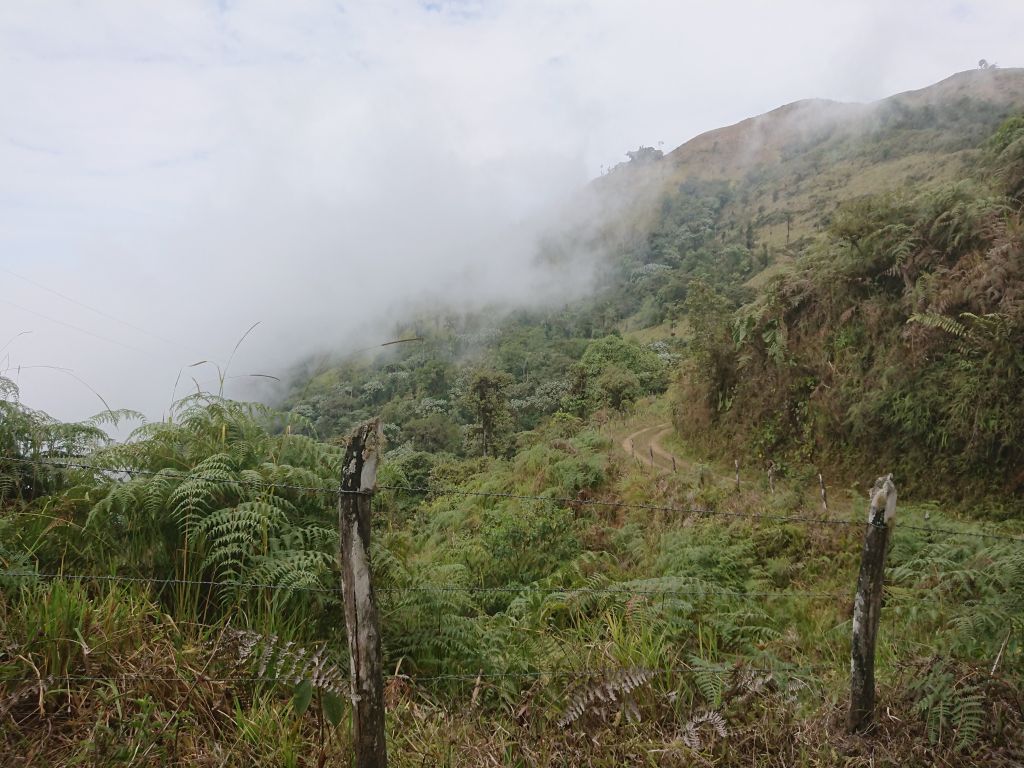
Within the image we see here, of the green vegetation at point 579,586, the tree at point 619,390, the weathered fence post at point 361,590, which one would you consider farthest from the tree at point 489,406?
the weathered fence post at point 361,590

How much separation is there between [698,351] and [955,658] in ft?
44.8

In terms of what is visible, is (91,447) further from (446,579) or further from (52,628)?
(446,579)

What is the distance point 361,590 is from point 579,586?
16.7ft

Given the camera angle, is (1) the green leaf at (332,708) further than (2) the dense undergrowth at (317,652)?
No

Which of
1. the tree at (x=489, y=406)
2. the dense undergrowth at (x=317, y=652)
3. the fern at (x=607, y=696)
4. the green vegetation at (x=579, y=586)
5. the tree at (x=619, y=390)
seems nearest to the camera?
the dense undergrowth at (x=317, y=652)

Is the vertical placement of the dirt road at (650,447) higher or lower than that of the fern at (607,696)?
lower

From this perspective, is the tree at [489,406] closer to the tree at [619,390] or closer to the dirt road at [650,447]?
the tree at [619,390]

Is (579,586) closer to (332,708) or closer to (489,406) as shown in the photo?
(332,708)

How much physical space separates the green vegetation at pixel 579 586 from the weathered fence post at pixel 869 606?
170mm

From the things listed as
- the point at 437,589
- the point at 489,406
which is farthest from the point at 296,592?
the point at 489,406

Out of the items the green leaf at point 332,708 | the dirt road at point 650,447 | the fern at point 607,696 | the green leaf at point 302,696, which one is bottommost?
the dirt road at point 650,447

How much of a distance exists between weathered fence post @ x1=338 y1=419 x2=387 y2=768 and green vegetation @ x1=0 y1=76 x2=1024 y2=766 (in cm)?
22

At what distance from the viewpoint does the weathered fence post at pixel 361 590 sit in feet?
9.11

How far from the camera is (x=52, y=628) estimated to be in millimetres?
3117
